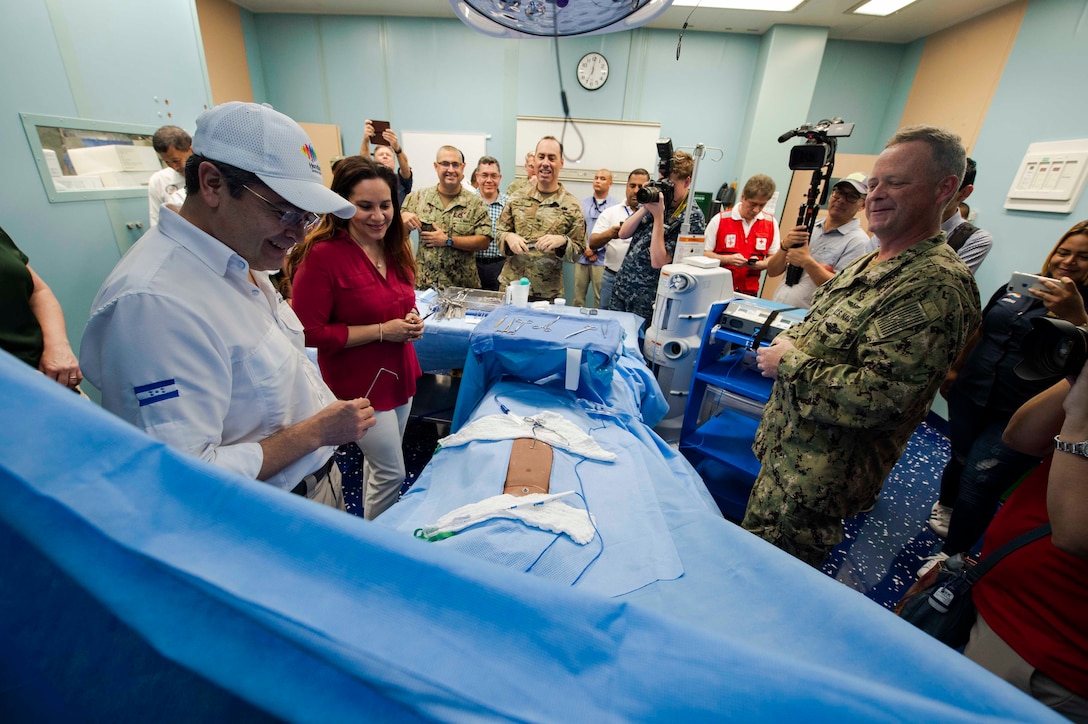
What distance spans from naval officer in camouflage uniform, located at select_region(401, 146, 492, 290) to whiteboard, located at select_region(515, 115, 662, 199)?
219cm

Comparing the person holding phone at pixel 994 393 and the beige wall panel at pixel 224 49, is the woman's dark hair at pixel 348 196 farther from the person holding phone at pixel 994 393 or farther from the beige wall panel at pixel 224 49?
the beige wall panel at pixel 224 49

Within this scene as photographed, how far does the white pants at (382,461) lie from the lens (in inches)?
58.7

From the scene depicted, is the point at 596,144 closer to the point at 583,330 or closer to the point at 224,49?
the point at 583,330

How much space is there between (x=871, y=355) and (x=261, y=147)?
1569mm

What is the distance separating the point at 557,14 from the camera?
1.14m

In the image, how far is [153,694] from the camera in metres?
0.34

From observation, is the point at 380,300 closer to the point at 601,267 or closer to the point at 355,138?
the point at 601,267

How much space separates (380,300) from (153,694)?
4.17 ft

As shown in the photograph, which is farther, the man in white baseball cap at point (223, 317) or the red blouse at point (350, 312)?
the red blouse at point (350, 312)

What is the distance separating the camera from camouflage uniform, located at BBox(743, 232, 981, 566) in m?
1.11

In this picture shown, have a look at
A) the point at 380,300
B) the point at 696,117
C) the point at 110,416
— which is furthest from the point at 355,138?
the point at 110,416

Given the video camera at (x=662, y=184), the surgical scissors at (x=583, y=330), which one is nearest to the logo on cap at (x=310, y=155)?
the surgical scissors at (x=583, y=330)

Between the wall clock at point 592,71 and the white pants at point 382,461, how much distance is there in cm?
461

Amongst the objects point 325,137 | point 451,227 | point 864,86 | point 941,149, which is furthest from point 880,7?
point 325,137
